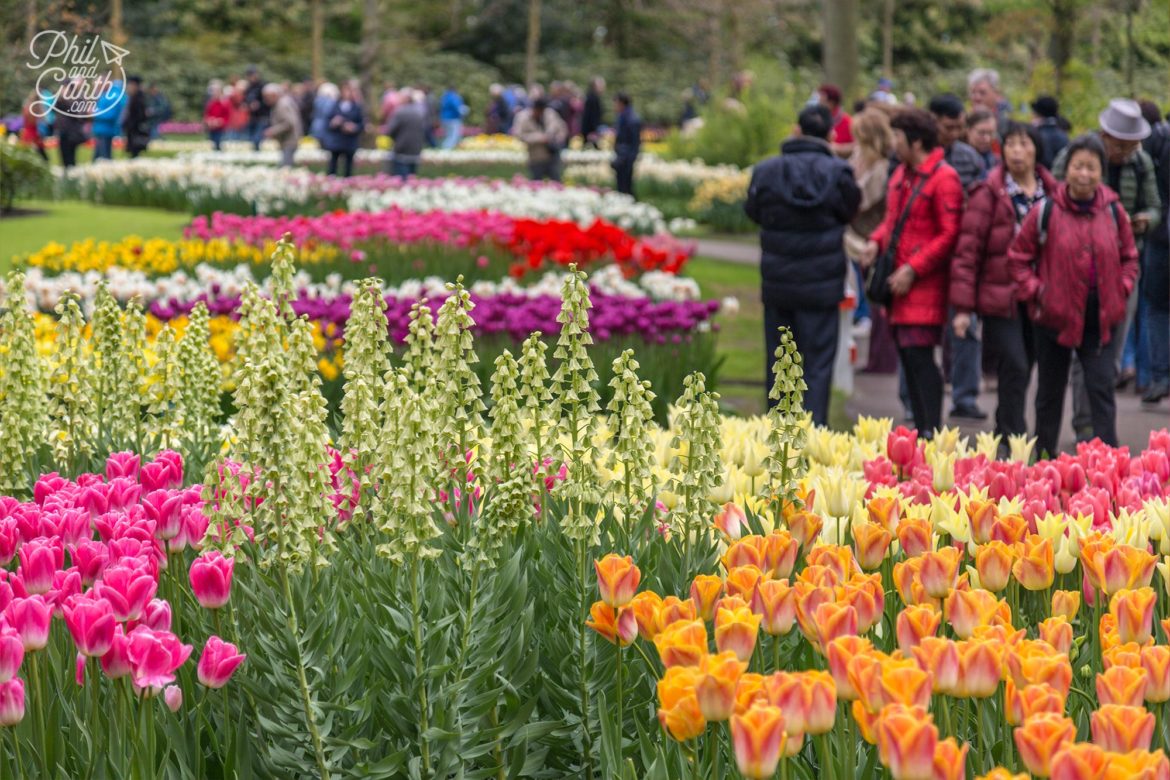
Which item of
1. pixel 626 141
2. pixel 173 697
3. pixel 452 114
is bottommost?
pixel 173 697

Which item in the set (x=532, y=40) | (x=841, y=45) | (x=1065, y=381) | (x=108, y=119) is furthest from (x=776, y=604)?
(x=532, y=40)

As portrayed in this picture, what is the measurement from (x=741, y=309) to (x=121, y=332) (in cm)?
970

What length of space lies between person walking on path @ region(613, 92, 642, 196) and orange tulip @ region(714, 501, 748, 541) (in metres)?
17.2

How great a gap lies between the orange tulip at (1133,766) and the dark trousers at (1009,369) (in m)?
5.98

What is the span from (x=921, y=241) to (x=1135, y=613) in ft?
17.7

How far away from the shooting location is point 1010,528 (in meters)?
3.06

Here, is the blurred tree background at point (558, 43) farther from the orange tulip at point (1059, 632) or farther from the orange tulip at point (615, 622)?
the orange tulip at point (1059, 632)

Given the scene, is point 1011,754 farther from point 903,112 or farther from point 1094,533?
point 903,112

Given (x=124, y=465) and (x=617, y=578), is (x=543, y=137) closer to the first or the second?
(x=124, y=465)

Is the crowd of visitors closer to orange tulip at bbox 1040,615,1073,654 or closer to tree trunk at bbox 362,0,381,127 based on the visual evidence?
orange tulip at bbox 1040,615,1073,654

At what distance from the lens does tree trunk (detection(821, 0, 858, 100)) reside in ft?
62.3

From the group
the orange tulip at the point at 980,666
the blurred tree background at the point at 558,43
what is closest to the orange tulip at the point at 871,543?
the orange tulip at the point at 980,666

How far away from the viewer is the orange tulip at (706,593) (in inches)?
96.3

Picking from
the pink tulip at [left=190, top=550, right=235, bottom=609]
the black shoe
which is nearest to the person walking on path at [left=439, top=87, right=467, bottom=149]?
the black shoe
